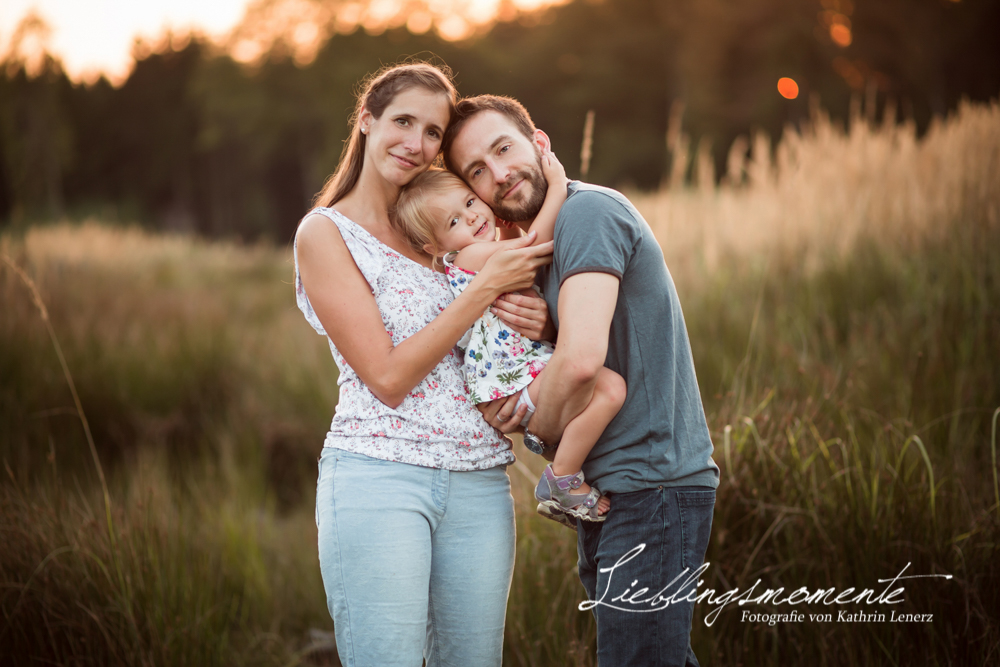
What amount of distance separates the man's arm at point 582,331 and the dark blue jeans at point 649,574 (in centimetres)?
37

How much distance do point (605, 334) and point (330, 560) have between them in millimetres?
992

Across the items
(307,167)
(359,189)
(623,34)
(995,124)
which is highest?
(623,34)

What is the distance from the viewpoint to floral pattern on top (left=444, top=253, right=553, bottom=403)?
1.87 meters

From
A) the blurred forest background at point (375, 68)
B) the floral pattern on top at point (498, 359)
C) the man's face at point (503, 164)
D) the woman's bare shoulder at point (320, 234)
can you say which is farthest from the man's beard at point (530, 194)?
the blurred forest background at point (375, 68)

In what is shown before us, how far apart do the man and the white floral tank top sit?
0.22 m

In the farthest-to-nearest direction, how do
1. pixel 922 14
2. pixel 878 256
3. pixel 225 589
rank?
1. pixel 922 14
2. pixel 878 256
3. pixel 225 589

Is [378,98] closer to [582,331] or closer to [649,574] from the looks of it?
[582,331]

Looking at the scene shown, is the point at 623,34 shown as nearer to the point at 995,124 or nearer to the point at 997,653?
the point at 995,124

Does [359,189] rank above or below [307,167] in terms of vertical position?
below

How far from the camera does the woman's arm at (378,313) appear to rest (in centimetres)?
181

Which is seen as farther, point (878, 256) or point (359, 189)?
point (878, 256)

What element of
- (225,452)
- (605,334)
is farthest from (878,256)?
(225,452)

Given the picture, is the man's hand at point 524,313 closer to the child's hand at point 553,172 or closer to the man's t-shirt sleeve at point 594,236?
the man's t-shirt sleeve at point 594,236

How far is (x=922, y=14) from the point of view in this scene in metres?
15.3
